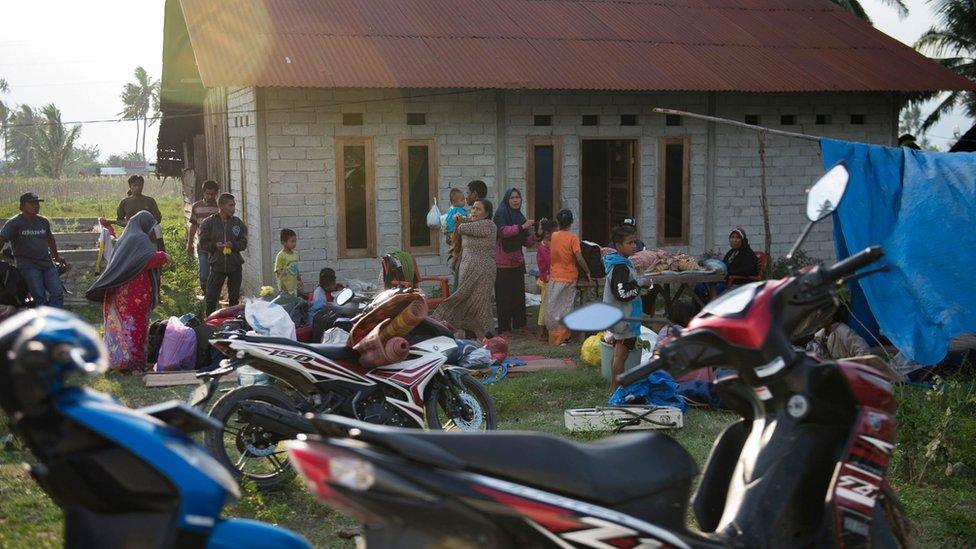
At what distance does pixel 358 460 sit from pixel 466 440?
0.33 meters

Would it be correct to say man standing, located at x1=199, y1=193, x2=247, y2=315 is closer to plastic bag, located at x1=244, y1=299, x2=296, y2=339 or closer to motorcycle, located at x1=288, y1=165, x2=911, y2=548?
plastic bag, located at x1=244, y1=299, x2=296, y2=339

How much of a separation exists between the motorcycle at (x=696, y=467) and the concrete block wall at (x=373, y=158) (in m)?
9.49

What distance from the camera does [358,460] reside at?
8.86ft

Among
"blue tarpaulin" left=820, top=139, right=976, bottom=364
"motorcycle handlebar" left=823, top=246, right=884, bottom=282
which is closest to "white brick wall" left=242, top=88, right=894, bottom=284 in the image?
"blue tarpaulin" left=820, top=139, right=976, bottom=364

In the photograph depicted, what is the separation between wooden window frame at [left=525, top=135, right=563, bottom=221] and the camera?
13.7 m

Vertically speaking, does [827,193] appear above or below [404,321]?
above

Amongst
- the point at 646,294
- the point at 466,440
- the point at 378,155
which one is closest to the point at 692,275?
the point at 646,294

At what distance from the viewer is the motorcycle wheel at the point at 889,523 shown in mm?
3523

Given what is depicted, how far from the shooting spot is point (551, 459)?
2.91 metres

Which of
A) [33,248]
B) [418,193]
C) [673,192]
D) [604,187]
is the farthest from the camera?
[604,187]

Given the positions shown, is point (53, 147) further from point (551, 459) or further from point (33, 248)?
point (551, 459)

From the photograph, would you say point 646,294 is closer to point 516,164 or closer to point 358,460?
point 516,164

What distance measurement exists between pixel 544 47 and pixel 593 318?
1098cm

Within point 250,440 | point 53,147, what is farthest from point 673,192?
point 53,147
